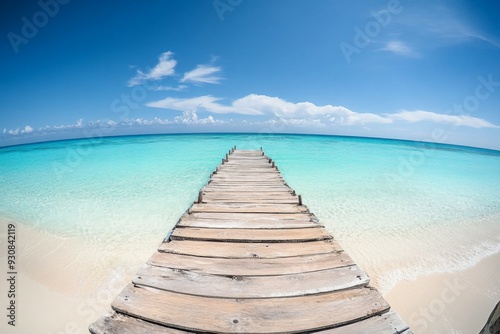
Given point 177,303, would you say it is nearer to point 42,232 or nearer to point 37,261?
point 37,261

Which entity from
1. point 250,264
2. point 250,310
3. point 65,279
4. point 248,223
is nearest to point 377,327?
point 250,310

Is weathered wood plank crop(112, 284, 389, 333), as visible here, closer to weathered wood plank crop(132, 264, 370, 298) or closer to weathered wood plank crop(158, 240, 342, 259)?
weathered wood plank crop(132, 264, 370, 298)

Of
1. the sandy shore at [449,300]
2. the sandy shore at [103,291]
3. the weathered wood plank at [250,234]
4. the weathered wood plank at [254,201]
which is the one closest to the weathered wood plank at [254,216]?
the weathered wood plank at [250,234]

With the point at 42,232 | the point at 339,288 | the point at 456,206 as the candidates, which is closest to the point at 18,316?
the point at 42,232

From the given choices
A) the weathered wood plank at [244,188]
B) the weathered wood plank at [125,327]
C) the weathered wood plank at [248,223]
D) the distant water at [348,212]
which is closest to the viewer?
the weathered wood plank at [125,327]

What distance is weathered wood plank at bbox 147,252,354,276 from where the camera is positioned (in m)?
2.99

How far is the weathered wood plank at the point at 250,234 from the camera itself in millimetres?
3857

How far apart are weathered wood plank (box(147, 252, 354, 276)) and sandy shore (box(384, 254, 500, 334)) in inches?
101

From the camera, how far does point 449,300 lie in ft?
15.6

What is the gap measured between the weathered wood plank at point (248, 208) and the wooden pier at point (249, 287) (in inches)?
28.0

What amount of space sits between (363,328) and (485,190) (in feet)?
64.1

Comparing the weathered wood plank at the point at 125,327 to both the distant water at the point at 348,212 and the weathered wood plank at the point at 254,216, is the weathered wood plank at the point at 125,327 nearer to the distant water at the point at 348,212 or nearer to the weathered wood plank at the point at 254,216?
the weathered wood plank at the point at 254,216

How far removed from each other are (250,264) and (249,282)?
39 cm

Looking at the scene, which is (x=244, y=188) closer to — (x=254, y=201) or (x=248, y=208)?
(x=254, y=201)
